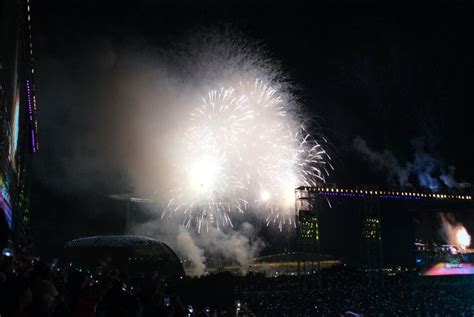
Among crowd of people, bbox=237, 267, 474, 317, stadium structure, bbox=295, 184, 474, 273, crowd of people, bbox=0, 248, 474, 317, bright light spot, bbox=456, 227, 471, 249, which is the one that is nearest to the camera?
crowd of people, bbox=0, 248, 474, 317

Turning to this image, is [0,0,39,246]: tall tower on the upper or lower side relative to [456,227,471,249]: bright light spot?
upper

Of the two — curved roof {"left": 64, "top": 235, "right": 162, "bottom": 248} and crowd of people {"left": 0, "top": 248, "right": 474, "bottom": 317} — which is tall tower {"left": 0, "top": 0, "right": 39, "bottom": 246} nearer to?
crowd of people {"left": 0, "top": 248, "right": 474, "bottom": 317}

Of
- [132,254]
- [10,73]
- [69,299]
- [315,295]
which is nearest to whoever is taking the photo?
[69,299]

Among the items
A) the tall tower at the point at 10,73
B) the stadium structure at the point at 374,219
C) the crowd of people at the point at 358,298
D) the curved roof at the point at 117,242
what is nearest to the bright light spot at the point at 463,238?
the stadium structure at the point at 374,219

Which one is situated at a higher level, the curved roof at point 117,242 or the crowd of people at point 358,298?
the curved roof at point 117,242

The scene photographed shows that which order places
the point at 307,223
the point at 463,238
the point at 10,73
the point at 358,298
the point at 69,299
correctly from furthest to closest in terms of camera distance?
1. the point at 463,238
2. the point at 307,223
3. the point at 358,298
4. the point at 10,73
5. the point at 69,299

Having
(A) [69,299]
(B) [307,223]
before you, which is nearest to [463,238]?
(B) [307,223]

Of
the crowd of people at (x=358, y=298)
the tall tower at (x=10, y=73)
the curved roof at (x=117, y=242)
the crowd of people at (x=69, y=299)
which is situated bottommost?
the crowd of people at (x=358, y=298)

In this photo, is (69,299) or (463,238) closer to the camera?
(69,299)

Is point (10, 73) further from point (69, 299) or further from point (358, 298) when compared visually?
point (358, 298)

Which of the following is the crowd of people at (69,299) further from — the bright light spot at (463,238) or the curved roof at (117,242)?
the bright light spot at (463,238)

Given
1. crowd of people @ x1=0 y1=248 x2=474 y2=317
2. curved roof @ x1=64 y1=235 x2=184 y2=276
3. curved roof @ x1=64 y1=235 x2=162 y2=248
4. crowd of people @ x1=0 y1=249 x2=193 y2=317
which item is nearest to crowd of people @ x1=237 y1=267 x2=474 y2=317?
crowd of people @ x1=0 y1=248 x2=474 y2=317

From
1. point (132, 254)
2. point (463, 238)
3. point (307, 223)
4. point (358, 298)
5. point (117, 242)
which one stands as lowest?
point (358, 298)

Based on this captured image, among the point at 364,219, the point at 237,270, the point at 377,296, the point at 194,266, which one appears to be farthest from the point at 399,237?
the point at 194,266
